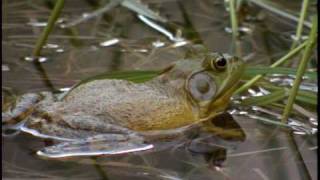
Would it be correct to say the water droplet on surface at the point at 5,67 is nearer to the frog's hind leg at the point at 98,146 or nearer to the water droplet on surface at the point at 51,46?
the water droplet on surface at the point at 51,46


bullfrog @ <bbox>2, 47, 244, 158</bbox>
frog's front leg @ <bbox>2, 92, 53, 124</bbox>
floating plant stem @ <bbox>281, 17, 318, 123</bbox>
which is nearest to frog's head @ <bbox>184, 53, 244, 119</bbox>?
bullfrog @ <bbox>2, 47, 244, 158</bbox>


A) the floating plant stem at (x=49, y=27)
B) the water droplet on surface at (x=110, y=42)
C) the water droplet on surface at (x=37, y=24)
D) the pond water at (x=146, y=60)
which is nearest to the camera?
the pond water at (x=146, y=60)

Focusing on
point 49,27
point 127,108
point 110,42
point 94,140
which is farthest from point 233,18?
point 94,140

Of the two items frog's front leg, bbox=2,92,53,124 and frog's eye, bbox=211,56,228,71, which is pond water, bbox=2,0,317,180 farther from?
frog's eye, bbox=211,56,228,71

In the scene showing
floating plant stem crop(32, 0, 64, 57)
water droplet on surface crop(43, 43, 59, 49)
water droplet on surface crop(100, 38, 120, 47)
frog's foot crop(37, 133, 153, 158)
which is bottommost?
frog's foot crop(37, 133, 153, 158)

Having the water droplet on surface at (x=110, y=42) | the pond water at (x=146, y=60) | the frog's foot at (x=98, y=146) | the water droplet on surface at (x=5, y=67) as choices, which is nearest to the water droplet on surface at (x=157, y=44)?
the pond water at (x=146, y=60)
